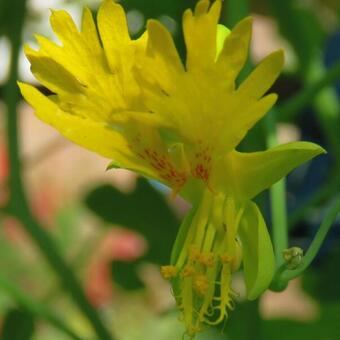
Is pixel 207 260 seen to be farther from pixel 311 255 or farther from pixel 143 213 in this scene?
pixel 143 213

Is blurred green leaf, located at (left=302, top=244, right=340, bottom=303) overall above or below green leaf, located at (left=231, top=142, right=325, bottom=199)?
below

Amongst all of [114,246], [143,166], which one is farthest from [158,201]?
[114,246]

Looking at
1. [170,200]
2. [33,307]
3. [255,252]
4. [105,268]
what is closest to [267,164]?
[255,252]

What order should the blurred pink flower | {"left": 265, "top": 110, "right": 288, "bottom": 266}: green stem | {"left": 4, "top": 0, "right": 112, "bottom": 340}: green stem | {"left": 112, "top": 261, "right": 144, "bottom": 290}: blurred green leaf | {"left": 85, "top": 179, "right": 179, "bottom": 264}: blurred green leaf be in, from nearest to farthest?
{"left": 265, "top": 110, "right": 288, "bottom": 266}: green stem, {"left": 4, "top": 0, "right": 112, "bottom": 340}: green stem, {"left": 85, "top": 179, "right": 179, "bottom": 264}: blurred green leaf, {"left": 112, "top": 261, "right": 144, "bottom": 290}: blurred green leaf, the blurred pink flower

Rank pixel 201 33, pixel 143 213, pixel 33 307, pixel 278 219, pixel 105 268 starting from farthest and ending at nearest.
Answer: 1. pixel 105 268
2. pixel 143 213
3. pixel 33 307
4. pixel 278 219
5. pixel 201 33

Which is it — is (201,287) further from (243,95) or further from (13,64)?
(13,64)

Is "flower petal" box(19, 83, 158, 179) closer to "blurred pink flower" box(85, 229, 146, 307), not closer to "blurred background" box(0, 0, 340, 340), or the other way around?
"blurred background" box(0, 0, 340, 340)

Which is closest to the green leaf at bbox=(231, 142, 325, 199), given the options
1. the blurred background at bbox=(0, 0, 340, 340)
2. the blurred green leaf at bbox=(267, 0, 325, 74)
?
the blurred background at bbox=(0, 0, 340, 340)
